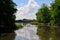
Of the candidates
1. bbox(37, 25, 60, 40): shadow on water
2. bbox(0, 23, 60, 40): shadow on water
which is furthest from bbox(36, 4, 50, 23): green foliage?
bbox(0, 23, 60, 40): shadow on water

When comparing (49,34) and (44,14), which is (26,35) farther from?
(44,14)

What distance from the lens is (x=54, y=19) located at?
95125 mm

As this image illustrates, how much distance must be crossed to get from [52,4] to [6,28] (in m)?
46.7

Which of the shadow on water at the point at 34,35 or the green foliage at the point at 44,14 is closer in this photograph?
the shadow on water at the point at 34,35

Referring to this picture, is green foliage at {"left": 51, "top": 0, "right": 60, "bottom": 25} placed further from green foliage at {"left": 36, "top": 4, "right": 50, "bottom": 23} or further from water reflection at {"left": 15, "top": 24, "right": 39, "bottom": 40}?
green foliage at {"left": 36, "top": 4, "right": 50, "bottom": 23}

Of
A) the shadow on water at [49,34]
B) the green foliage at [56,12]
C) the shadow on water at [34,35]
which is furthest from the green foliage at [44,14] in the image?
the shadow on water at [34,35]

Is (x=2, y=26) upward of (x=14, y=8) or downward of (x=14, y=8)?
downward

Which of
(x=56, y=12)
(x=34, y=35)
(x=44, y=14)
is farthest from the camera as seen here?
(x=44, y=14)

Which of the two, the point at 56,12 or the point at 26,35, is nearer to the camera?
the point at 26,35

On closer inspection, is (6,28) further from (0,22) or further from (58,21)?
(58,21)

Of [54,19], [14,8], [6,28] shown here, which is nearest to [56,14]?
[54,19]

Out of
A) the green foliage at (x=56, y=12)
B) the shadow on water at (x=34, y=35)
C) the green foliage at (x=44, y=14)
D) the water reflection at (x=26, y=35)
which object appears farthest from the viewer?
the green foliage at (x=44, y=14)

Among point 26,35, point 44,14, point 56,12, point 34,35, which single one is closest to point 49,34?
point 34,35

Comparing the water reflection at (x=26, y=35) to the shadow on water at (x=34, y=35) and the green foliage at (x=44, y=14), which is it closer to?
the shadow on water at (x=34, y=35)
